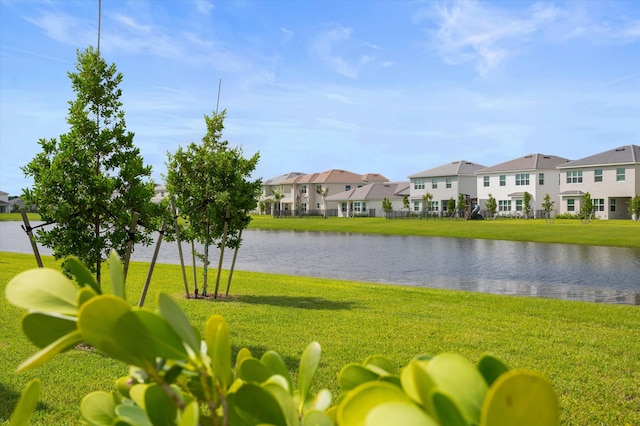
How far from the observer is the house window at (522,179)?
60.3m

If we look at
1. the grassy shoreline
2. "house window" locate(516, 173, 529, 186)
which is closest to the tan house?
Answer: "house window" locate(516, 173, 529, 186)

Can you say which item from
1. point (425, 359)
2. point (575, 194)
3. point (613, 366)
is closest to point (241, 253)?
point (613, 366)

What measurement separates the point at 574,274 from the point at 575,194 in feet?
123

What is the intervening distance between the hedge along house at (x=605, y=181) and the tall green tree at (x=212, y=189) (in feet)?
158

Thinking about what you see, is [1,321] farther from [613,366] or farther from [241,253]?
[241,253]

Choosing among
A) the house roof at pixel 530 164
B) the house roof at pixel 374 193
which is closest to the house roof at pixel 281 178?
the house roof at pixel 374 193

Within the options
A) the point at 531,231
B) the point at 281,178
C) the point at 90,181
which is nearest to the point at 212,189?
the point at 90,181

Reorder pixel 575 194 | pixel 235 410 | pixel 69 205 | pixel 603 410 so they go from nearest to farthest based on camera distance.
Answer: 1. pixel 235 410
2. pixel 603 410
3. pixel 69 205
4. pixel 575 194

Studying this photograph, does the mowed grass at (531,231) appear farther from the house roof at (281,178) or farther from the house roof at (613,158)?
→ the house roof at (281,178)

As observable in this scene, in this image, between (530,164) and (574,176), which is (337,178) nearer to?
(530,164)

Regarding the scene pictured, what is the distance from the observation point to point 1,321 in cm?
972

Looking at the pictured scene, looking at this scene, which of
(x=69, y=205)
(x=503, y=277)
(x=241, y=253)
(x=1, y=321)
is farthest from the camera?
(x=241, y=253)

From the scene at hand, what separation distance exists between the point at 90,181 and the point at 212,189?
4.55m

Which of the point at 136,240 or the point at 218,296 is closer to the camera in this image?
the point at 136,240
